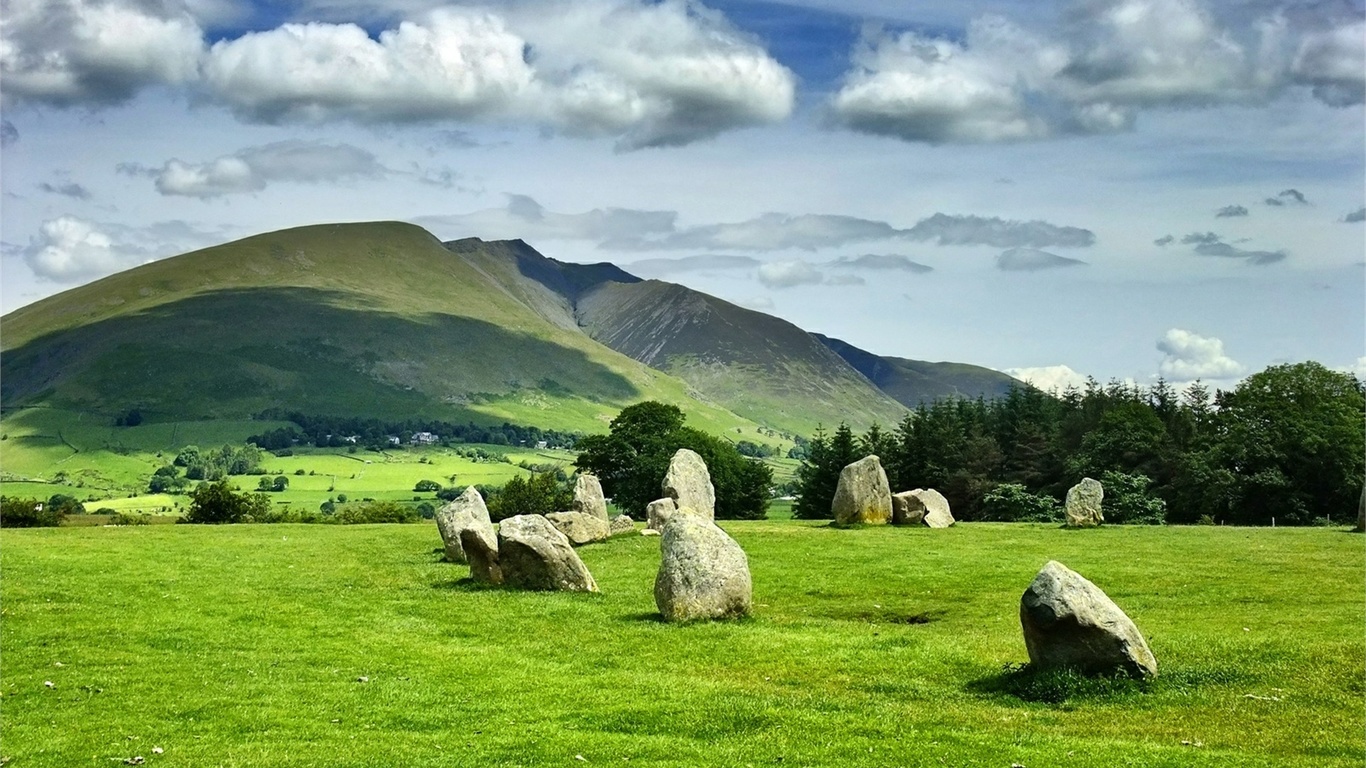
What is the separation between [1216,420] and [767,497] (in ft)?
113

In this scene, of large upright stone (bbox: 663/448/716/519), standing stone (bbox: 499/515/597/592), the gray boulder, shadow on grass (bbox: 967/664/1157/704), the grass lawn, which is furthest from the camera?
large upright stone (bbox: 663/448/716/519)

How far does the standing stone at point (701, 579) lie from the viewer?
26109 mm

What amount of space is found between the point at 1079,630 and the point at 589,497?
33160 mm

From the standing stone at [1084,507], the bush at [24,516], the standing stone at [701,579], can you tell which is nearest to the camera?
the standing stone at [701,579]

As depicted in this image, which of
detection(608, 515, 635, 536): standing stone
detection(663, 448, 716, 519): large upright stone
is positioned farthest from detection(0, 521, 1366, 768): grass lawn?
detection(663, 448, 716, 519): large upright stone

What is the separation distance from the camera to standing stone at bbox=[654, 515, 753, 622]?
2611 centimetres

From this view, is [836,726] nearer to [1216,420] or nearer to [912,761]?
[912,761]

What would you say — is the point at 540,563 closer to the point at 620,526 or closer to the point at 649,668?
the point at 649,668

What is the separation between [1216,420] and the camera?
79.5 m

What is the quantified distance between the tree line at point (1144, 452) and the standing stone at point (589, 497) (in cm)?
2704

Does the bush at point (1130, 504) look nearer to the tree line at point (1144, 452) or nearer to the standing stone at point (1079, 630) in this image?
the tree line at point (1144, 452)

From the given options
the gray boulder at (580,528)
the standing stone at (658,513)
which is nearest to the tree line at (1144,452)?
the standing stone at (658,513)

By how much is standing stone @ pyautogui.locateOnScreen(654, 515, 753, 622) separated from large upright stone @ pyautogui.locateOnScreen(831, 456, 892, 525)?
92.2ft

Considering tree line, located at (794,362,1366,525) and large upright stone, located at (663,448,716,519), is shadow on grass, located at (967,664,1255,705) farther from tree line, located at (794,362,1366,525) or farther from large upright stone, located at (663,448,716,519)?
tree line, located at (794,362,1366,525)
